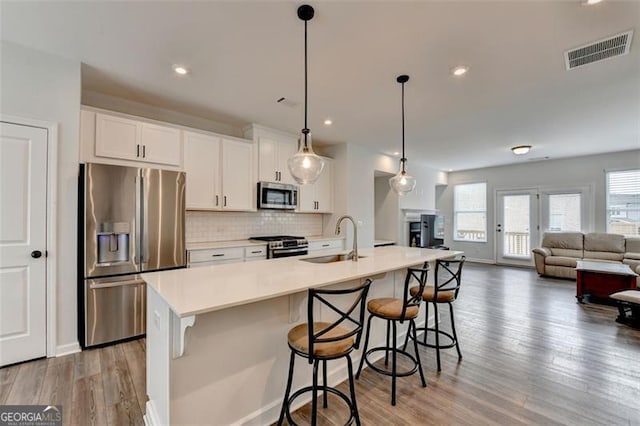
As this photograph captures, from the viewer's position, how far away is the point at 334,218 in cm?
552

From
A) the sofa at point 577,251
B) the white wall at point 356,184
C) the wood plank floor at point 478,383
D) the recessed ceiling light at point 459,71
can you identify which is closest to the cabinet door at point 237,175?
the white wall at point 356,184

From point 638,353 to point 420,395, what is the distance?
8.12ft

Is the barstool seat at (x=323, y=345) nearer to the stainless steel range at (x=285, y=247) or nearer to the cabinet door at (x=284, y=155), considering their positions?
the stainless steel range at (x=285, y=247)

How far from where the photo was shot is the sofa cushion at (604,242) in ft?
18.6

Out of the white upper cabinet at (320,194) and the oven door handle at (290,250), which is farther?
the white upper cabinet at (320,194)

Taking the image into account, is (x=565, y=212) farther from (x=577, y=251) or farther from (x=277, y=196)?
(x=277, y=196)

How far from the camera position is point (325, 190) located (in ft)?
17.9

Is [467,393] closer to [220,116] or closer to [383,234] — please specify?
[220,116]

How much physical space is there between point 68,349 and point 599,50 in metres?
5.44

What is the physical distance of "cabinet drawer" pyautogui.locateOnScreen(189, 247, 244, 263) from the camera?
136 inches

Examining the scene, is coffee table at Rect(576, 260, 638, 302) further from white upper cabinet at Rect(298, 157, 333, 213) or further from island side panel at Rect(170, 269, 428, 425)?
island side panel at Rect(170, 269, 428, 425)

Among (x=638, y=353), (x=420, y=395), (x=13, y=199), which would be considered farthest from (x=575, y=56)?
(x=13, y=199)

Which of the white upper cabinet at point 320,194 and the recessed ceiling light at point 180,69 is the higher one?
the recessed ceiling light at point 180,69

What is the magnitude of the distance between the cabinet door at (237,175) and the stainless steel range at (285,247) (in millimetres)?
657
